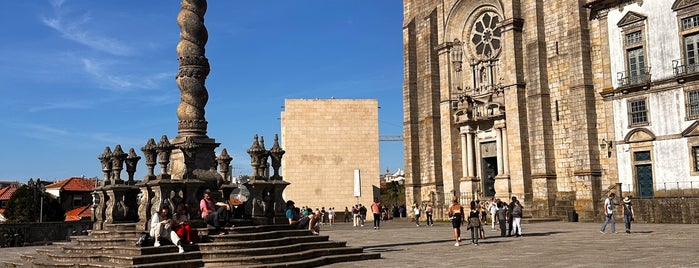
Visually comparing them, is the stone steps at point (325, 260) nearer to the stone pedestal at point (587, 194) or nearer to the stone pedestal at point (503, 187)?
the stone pedestal at point (587, 194)

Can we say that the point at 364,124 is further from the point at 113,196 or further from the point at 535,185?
the point at 113,196

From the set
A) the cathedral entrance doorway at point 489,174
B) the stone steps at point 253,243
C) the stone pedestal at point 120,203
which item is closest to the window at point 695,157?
the cathedral entrance doorway at point 489,174

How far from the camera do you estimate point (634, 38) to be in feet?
98.8

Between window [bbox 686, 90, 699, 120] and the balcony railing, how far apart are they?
6.42 ft

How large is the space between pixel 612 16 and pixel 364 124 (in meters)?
24.2

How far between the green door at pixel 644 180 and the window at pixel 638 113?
2.02m

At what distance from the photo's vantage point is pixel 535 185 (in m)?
33.6

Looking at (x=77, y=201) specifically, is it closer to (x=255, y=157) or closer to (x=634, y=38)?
(x=255, y=157)

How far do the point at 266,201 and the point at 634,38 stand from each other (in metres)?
20.6

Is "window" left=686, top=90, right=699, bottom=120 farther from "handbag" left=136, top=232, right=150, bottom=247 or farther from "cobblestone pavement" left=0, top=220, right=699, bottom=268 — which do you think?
"handbag" left=136, top=232, right=150, bottom=247

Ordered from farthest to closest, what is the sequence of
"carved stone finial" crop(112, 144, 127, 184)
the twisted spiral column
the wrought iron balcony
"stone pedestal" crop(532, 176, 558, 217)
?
"stone pedestal" crop(532, 176, 558, 217)
the wrought iron balcony
"carved stone finial" crop(112, 144, 127, 184)
the twisted spiral column

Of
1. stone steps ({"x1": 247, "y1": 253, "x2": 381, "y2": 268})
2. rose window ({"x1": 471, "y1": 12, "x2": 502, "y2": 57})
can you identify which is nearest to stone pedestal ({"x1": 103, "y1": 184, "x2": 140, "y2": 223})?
stone steps ({"x1": 247, "y1": 253, "x2": 381, "y2": 268})

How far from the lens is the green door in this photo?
2939 centimetres

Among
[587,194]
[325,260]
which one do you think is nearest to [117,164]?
[325,260]
